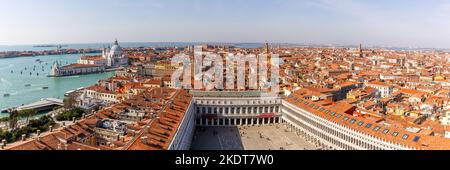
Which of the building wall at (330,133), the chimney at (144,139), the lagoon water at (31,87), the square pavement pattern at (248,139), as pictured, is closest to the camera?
the chimney at (144,139)

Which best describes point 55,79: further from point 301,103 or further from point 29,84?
point 301,103

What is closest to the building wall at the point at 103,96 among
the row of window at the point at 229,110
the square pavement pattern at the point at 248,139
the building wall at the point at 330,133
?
the row of window at the point at 229,110

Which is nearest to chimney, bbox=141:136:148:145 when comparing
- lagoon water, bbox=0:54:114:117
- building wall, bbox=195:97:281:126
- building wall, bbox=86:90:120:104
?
building wall, bbox=195:97:281:126

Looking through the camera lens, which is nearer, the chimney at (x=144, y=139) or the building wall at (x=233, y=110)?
the chimney at (x=144, y=139)

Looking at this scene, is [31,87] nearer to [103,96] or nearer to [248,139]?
[103,96]

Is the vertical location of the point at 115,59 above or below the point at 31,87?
above

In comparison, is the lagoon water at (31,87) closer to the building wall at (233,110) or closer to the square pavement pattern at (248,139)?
the building wall at (233,110)

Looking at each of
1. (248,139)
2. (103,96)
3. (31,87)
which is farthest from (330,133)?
(31,87)
